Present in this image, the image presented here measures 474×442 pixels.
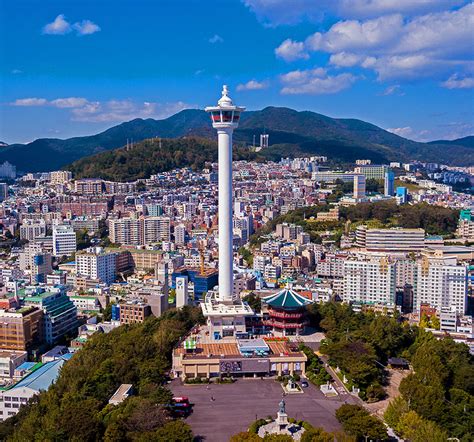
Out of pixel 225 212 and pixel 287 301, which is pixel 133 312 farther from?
pixel 287 301

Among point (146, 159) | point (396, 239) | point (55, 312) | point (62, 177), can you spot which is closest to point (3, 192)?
point (62, 177)

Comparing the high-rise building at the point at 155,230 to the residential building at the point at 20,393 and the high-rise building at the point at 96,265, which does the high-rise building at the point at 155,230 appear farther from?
the residential building at the point at 20,393

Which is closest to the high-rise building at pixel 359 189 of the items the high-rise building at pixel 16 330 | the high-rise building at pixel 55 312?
the high-rise building at pixel 55 312

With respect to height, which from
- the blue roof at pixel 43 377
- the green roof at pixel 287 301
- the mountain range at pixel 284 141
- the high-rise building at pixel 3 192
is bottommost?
the blue roof at pixel 43 377

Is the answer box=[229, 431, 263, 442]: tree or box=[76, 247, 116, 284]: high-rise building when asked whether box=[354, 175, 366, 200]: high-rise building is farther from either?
box=[229, 431, 263, 442]: tree

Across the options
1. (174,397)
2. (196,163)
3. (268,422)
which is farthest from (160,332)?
(196,163)

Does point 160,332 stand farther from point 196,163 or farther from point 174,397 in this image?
point 196,163
